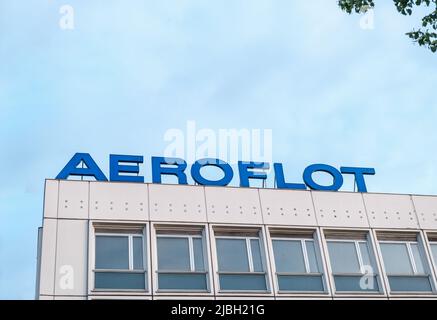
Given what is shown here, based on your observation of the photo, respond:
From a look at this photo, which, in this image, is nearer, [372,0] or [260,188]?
[372,0]

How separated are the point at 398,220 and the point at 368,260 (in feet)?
5.76

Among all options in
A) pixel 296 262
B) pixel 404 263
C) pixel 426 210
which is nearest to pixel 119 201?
pixel 296 262

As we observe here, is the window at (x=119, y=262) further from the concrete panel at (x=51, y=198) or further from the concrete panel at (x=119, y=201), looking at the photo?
the concrete panel at (x=51, y=198)

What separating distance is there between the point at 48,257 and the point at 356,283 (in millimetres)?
8865

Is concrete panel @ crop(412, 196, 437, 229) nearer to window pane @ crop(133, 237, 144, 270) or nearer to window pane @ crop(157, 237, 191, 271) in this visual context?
window pane @ crop(157, 237, 191, 271)

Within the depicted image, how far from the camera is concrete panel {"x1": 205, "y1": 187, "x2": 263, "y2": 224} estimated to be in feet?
72.4

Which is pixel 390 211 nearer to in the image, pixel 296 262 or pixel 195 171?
pixel 296 262

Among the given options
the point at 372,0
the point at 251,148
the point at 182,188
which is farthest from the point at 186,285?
the point at 372,0

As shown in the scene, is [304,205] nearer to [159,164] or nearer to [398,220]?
[398,220]

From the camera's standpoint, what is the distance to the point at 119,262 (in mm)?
20609

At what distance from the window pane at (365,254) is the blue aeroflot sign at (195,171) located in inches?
77.5
